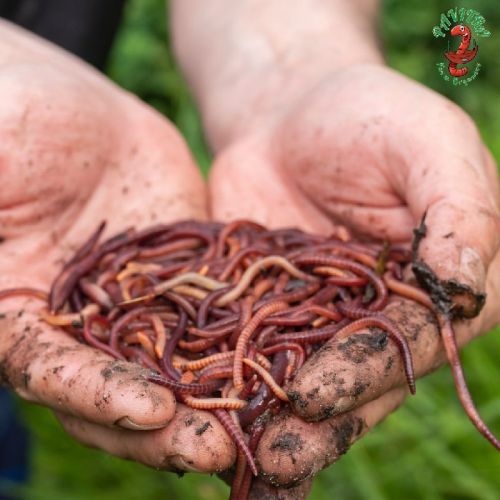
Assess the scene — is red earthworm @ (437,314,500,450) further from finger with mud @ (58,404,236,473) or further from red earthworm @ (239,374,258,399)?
finger with mud @ (58,404,236,473)

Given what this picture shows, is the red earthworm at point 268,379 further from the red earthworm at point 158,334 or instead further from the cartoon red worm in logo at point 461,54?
the cartoon red worm in logo at point 461,54

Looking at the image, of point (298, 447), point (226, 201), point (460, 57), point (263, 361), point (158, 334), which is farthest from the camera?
point (226, 201)

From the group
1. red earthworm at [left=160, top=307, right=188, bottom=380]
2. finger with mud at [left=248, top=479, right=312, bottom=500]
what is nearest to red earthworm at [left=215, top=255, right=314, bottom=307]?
red earthworm at [left=160, top=307, right=188, bottom=380]

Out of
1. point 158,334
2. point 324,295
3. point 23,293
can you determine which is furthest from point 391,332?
point 23,293

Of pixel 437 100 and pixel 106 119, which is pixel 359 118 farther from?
pixel 106 119

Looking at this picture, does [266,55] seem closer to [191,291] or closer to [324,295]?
[191,291]

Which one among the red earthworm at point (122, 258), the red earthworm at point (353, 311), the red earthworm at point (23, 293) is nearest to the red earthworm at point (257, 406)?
the red earthworm at point (353, 311)
